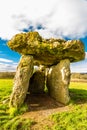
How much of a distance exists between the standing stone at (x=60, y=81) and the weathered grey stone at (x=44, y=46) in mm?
1206

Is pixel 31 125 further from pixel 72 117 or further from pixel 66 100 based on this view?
pixel 66 100

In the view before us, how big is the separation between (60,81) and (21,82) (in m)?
4.23

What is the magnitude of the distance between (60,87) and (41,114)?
4233 millimetres

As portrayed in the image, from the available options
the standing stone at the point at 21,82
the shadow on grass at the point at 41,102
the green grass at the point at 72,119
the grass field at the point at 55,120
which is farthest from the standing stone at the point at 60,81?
the standing stone at the point at 21,82

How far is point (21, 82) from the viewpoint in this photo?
23.3 metres

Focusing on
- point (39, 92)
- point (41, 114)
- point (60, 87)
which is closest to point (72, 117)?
point (41, 114)

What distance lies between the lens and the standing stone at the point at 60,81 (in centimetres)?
2447

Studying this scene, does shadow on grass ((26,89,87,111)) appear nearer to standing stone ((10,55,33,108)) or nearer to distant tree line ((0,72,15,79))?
standing stone ((10,55,33,108))

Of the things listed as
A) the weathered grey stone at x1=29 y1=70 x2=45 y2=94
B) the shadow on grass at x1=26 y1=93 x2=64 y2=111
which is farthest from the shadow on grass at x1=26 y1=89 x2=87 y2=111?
the weathered grey stone at x1=29 y1=70 x2=45 y2=94

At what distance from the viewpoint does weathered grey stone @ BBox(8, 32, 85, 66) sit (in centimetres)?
2447

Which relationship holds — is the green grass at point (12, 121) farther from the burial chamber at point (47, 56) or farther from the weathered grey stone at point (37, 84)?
the weathered grey stone at point (37, 84)

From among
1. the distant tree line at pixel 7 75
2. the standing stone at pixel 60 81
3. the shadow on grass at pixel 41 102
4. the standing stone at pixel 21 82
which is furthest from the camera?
the distant tree line at pixel 7 75

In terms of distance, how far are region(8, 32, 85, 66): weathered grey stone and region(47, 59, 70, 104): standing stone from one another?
1206mm

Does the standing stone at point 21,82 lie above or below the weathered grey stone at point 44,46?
below
